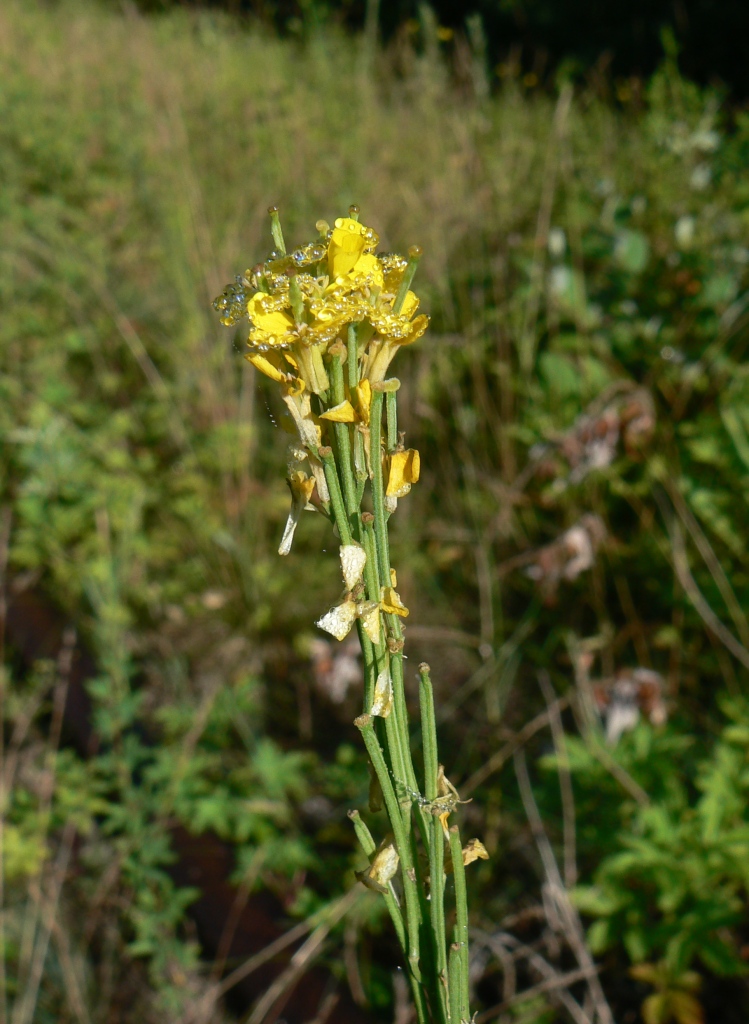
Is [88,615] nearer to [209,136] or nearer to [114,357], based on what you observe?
[114,357]

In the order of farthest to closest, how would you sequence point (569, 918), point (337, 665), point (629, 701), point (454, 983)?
point (337, 665), point (629, 701), point (569, 918), point (454, 983)

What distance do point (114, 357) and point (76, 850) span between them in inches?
→ 73.4

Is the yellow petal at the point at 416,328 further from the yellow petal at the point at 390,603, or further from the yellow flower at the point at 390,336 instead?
the yellow petal at the point at 390,603

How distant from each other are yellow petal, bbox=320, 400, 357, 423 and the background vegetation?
0.48 m

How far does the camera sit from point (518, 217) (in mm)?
2990

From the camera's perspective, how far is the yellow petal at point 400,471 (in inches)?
20.7

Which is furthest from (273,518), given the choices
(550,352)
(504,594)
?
(550,352)

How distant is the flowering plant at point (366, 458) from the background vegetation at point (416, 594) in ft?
1.47

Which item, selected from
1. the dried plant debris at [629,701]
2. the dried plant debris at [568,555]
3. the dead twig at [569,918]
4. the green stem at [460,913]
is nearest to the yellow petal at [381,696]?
the green stem at [460,913]

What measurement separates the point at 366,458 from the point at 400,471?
0.09 feet

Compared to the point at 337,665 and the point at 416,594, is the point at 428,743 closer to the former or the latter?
the point at 337,665

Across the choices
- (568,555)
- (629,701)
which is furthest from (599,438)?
(629,701)

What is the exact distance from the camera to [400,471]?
0.53 m

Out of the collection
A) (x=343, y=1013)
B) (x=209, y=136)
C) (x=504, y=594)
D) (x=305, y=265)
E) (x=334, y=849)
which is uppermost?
(x=209, y=136)
